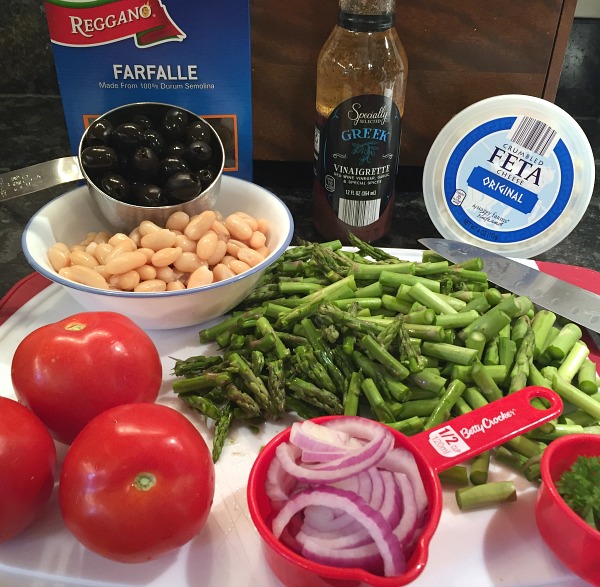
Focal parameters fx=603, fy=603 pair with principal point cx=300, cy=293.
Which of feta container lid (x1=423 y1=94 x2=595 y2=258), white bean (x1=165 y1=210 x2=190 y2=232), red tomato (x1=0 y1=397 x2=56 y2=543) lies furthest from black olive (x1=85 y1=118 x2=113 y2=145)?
feta container lid (x1=423 y1=94 x2=595 y2=258)

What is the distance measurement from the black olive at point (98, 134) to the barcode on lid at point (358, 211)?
1.90 feet

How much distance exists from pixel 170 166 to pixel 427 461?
82 cm

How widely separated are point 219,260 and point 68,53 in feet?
1.96

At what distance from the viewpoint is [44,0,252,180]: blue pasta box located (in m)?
1.31

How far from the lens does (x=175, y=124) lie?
1.35 metres

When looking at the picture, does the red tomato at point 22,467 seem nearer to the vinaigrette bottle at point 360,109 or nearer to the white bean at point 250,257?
the white bean at point 250,257

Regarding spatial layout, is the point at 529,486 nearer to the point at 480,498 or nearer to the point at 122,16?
the point at 480,498

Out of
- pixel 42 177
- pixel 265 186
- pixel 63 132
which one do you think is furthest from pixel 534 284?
pixel 63 132

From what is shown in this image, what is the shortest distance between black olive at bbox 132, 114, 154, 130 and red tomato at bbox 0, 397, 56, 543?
72cm

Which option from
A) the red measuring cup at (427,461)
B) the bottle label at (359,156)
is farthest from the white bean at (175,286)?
the bottle label at (359,156)

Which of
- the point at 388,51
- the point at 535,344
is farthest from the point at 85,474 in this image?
the point at 388,51

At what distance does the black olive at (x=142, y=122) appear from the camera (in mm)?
1336

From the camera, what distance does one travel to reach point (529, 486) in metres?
0.96

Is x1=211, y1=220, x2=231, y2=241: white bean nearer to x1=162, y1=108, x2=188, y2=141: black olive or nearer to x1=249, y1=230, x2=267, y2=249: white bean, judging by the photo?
x1=249, y1=230, x2=267, y2=249: white bean
